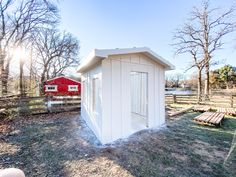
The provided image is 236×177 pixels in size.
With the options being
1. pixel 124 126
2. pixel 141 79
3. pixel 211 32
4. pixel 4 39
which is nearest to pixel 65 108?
pixel 141 79

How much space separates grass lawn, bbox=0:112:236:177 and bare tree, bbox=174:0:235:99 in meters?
12.7

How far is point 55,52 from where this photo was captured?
25.1 metres

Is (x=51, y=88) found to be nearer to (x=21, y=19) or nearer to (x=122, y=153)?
(x=21, y=19)

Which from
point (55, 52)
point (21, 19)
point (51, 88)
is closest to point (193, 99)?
point (51, 88)

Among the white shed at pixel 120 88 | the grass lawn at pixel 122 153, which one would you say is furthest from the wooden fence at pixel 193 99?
the white shed at pixel 120 88

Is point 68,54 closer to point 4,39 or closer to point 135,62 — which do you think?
point 4,39

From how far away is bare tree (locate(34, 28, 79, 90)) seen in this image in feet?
79.2

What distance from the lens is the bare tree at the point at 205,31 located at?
53.3ft

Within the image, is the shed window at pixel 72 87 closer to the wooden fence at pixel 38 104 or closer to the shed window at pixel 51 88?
the shed window at pixel 51 88

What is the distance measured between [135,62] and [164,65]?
1.83 meters

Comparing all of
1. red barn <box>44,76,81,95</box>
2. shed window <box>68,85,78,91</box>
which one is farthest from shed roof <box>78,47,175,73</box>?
shed window <box>68,85,78,91</box>

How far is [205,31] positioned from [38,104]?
1781 cm

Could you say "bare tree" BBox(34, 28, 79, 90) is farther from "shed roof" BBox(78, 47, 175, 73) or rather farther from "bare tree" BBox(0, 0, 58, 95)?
"shed roof" BBox(78, 47, 175, 73)

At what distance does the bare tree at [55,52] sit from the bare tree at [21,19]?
20.9 feet
